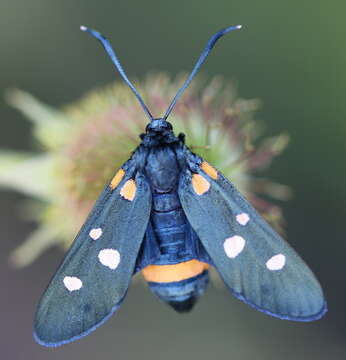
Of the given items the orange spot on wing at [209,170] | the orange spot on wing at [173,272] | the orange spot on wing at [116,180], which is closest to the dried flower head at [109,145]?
the orange spot on wing at [209,170]

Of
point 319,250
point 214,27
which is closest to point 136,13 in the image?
point 214,27

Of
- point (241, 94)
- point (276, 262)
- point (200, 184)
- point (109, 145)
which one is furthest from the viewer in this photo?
point (241, 94)

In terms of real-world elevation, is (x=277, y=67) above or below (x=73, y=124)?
above

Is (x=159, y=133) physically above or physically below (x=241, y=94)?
below

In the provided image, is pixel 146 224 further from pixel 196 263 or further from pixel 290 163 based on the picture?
pixel 290 163

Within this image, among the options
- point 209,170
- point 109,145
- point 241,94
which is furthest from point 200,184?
point 241,94

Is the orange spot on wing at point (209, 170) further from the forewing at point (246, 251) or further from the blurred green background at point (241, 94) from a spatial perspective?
the blurred green background at point (241, 94)

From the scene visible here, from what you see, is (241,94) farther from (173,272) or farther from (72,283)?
(72,283)

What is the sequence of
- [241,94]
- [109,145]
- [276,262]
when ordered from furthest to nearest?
1. [241,94]
2. [109,145]
3. [276,262]
